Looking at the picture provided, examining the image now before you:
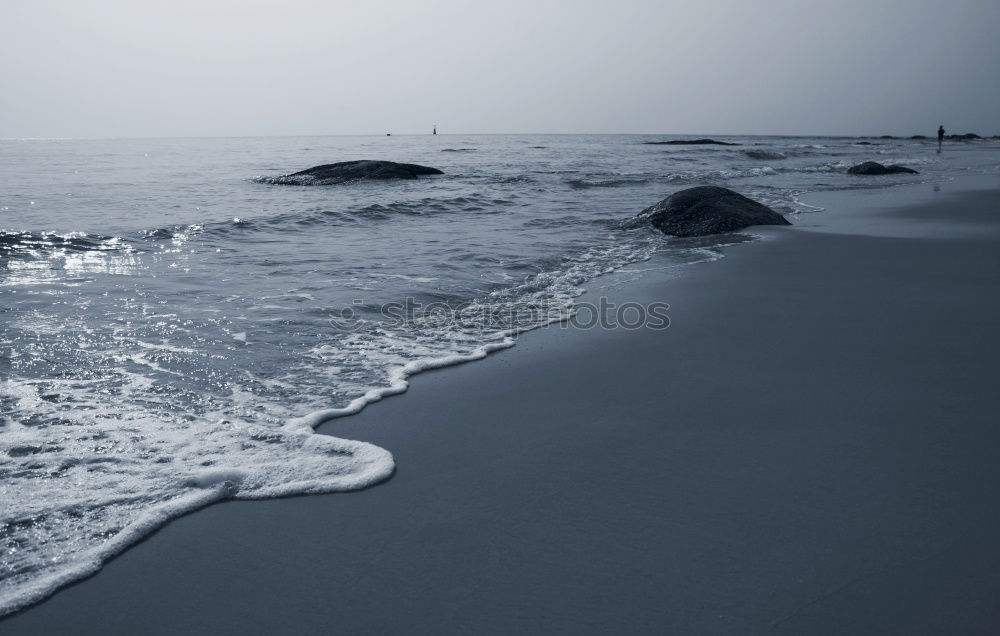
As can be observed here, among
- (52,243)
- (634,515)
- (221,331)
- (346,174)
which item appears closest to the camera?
(634,515)

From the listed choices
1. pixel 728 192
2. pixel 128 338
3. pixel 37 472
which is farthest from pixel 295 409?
pixel 728 192

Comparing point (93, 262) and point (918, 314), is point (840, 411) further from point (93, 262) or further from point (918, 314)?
point (93, 262)

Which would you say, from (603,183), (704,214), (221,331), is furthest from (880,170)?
(221,331)

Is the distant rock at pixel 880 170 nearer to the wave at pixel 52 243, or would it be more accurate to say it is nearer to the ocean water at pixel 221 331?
the ocean water at pixel 221 331

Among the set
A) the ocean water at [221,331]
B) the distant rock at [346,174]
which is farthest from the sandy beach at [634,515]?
the distant rock at [346,174]

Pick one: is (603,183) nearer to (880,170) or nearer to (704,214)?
(704,214)

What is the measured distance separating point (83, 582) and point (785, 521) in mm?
2227

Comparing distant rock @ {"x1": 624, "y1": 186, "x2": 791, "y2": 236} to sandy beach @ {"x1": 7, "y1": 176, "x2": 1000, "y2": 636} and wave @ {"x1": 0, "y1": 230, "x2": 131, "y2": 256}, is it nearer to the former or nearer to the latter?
sandy beach @ {"x1": 7, "y1": 176, "x2": 1000, "y2": 636}

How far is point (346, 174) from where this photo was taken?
1920 centimetres

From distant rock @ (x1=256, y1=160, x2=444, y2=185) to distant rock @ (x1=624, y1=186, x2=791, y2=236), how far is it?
37.4ft

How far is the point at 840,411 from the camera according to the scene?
118 inches

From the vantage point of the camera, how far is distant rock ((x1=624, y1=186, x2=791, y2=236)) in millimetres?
9344

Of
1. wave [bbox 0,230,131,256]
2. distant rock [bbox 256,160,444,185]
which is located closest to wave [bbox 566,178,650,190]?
distant rock [bbox 256,160,444,185]

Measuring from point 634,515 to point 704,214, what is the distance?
27.0ft
